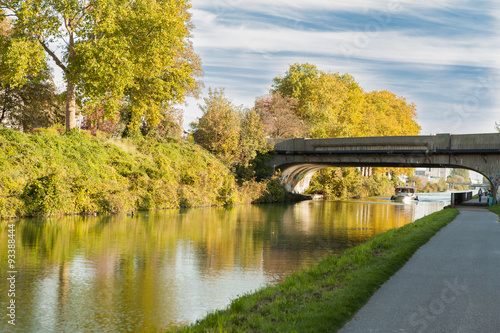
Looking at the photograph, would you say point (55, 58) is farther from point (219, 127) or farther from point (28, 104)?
point (219, 127)

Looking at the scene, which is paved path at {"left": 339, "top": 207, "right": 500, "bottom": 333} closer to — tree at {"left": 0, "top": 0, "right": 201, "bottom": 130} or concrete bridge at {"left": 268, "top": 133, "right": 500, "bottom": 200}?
tree at {"left": 0, "top": 0, "right": 201, "bottom": 130}

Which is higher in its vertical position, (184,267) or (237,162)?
(237,162)

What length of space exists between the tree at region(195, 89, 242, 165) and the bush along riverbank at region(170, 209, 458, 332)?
3614 cm

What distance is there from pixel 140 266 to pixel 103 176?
18476 mm

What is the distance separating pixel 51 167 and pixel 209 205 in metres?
15.3

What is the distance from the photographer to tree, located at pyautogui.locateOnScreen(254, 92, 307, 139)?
67750 millimetres

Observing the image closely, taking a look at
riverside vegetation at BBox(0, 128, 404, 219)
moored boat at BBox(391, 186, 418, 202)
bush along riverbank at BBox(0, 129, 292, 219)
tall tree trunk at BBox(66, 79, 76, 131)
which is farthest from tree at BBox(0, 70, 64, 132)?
moored boat at BBox(391, 186, 418, 202)

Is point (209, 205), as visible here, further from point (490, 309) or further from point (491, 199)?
point (490, 309)

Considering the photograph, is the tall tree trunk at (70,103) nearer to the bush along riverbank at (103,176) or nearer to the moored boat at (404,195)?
the bush along riverbank at (103,176)

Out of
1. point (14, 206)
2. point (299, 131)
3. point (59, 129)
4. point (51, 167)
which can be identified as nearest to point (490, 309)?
point (14, 206)

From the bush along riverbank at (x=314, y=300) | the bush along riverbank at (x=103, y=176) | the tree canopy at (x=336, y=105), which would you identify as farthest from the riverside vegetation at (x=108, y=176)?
the tree canopy at (x=336, y=105)

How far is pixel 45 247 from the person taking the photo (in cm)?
1636

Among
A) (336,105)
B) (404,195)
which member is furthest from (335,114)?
(404,195)

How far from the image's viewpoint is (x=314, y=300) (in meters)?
8.58
